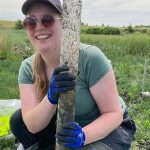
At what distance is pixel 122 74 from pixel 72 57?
690 centimetres

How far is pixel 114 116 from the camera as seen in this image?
2830 millimetres

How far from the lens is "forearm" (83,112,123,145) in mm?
2768

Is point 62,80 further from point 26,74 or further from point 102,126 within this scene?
point 26,74

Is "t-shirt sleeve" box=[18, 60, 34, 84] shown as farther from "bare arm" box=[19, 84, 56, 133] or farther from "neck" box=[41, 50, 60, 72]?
"neck" box=[41, 50, 60, 72]

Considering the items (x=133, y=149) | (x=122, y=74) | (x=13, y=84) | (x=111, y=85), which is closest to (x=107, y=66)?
(x=111, y=85)

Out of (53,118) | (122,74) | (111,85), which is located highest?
(111,85)

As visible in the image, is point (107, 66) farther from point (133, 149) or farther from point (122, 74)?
point (122, 74)

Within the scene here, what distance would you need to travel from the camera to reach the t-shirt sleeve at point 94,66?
280 cm

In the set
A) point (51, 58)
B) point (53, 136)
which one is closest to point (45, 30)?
point (51, 58)

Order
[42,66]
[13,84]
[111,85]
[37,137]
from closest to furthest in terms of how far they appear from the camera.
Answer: [111,85] → [42,66] → [37,137] → [13,84]

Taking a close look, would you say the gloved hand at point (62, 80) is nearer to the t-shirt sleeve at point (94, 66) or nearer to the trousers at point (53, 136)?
the t-shirt sleeve at point (94, 66)

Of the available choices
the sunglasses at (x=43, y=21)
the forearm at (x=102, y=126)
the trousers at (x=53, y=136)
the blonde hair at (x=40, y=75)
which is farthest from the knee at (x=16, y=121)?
the sunglasses at (x=43, y=21)

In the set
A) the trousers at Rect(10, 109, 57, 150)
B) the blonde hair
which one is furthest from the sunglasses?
the trousers at Rect(10, 109, 57, 150)

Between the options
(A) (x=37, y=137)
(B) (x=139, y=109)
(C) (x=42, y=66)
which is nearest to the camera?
(C) (x=42, y=66)
